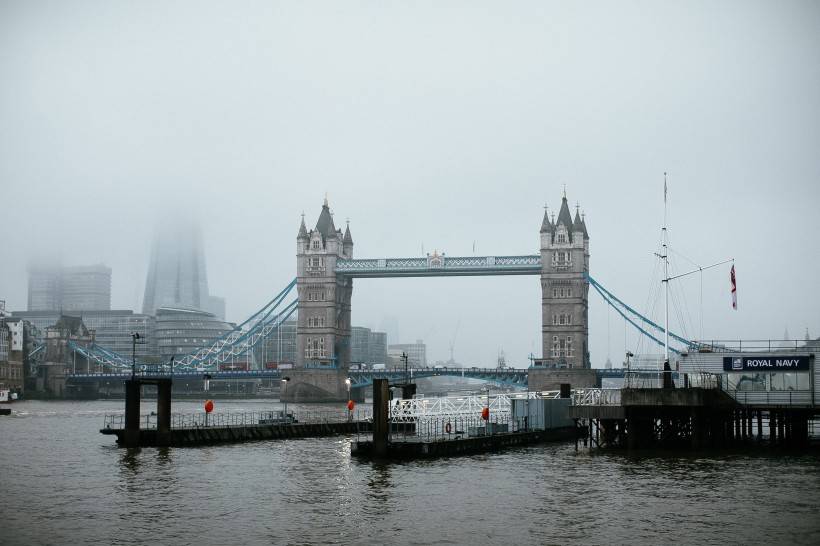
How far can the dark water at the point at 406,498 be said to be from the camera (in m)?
39.3

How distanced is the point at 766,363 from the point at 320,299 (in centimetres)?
12511

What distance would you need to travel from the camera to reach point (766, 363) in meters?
66.0

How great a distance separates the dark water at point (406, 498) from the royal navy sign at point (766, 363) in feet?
17.2

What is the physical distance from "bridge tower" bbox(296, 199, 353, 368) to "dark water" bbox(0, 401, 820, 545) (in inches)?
4533

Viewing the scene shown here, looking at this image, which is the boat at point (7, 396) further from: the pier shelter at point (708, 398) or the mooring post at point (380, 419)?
the pier shelter at point (708, 398)

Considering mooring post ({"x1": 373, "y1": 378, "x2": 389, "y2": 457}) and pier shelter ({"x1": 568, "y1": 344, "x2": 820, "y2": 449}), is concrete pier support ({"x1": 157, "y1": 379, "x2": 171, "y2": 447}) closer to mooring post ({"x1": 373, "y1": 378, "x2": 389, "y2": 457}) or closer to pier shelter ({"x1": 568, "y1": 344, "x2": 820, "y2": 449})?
mooring post ({"x1": 373, "y1": 378, "x2": 389, "y2": 457})

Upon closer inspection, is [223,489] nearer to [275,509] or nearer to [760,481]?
[275,509]

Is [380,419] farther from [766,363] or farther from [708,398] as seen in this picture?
[766,363]

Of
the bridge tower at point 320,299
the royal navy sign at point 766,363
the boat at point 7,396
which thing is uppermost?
the bridge tower at point 320,299

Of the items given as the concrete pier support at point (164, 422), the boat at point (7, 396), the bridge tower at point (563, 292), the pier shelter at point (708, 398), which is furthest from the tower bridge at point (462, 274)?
the concrete pier support at point (164, 422)

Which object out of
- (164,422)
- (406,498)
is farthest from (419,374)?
(406,498)

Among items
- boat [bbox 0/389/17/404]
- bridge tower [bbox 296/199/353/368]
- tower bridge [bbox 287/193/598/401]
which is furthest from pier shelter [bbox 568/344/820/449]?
bridge tower [bbox 296/199/353/368]

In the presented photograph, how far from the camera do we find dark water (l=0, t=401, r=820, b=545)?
3931cm

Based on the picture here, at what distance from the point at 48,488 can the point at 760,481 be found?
34084 mm
